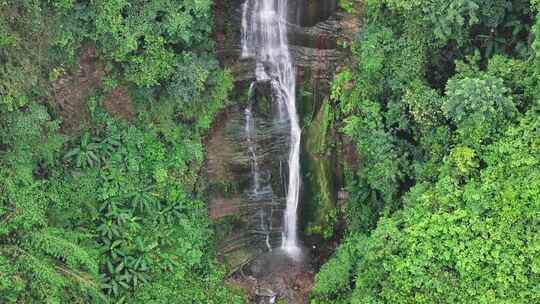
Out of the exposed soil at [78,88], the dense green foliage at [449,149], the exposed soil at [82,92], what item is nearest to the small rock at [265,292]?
the dense green foliage at [449,149]

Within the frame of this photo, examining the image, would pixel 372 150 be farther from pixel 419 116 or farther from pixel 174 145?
pixel 174 145

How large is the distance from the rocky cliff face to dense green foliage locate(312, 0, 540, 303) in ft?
3.57

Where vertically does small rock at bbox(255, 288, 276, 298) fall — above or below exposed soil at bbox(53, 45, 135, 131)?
below

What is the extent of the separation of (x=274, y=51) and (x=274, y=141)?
2.30m

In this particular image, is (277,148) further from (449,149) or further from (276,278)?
(449,149)

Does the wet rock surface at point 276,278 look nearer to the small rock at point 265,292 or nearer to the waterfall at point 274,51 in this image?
the small rock at point 265,292

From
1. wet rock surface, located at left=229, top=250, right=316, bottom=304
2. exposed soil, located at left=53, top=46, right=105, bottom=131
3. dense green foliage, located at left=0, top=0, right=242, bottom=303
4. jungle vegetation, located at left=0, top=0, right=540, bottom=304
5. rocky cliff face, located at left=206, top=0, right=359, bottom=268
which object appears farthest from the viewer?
wet rock surface, located at left=229, top=250, right=316, bottom=304

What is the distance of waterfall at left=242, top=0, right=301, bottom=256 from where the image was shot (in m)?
12.6

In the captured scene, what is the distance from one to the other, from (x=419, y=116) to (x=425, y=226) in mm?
2142

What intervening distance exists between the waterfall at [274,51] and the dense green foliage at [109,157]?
1.12 m

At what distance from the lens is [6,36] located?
986 centimetres

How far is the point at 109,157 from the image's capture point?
39.8ft

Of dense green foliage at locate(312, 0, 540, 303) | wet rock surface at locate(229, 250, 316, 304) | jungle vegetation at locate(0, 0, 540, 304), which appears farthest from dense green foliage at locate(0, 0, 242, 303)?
dense green foliage at locate(312, 0, 540, 303)

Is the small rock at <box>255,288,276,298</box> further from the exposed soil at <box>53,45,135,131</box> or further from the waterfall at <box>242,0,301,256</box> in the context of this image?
the exposed soil at <box>53,45,135,131</box>
